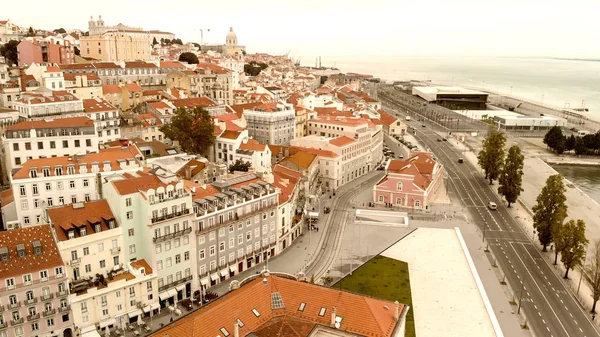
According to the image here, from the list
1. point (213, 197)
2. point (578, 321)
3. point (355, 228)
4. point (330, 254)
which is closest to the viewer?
point (578, 321)

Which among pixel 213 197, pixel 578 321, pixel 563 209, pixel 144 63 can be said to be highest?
pixel 144 63

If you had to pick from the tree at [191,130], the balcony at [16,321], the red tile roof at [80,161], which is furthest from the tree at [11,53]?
the balcony at [16,321]

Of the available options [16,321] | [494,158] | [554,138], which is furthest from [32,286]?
[554,138]

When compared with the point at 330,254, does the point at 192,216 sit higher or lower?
higher

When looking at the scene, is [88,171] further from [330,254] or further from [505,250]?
[505,250]

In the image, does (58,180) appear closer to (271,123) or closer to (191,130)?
(191,130)

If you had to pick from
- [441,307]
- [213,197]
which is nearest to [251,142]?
[213,197]

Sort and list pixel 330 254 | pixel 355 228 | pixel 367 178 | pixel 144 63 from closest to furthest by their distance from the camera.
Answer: pixel 330 254 → pixel 355 228 → pixel 367 178 → pixel 144 63
